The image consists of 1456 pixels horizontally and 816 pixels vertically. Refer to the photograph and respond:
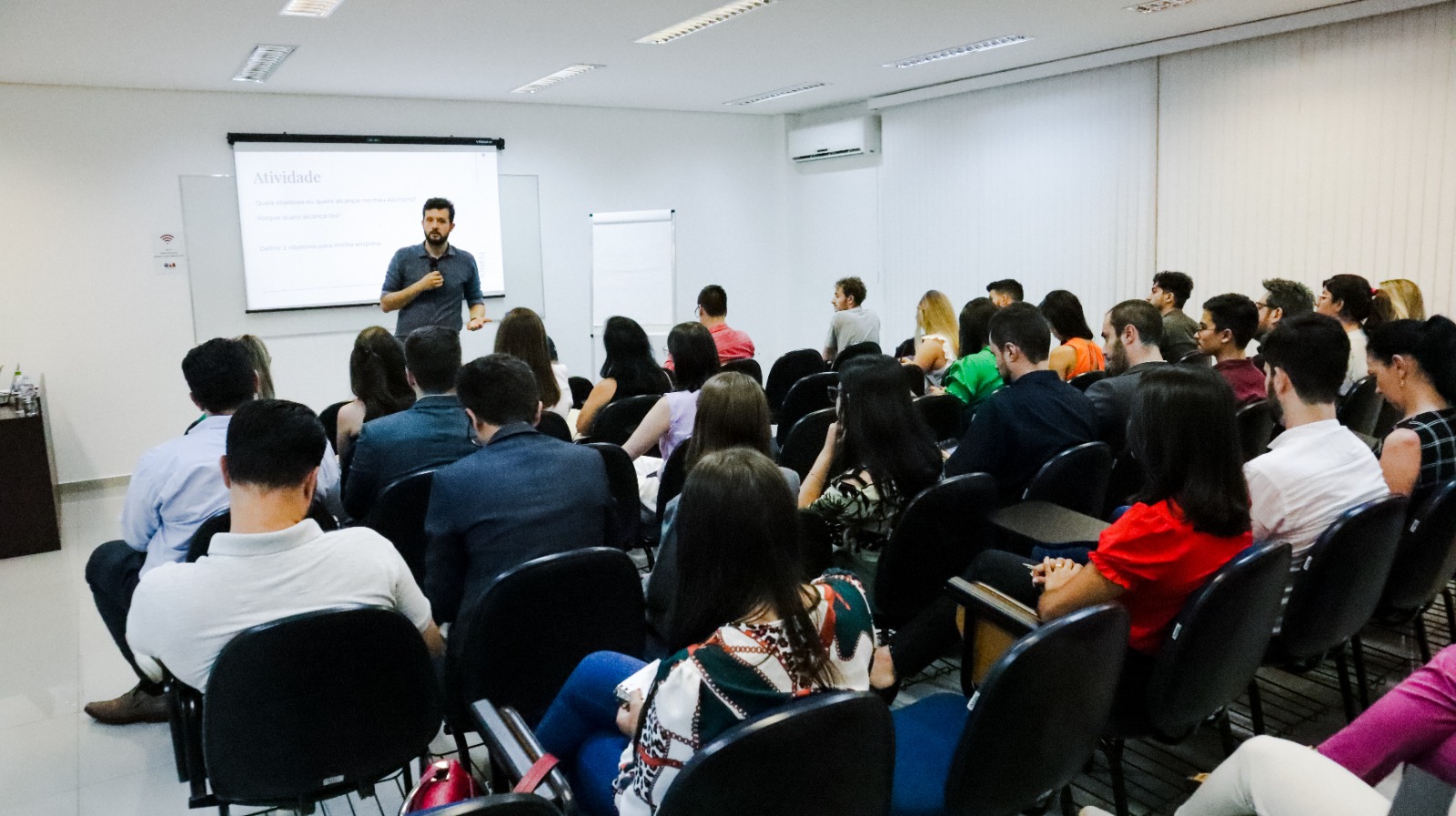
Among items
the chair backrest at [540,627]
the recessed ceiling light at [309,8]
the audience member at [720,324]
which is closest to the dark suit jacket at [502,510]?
the chair backrest at [540,627]

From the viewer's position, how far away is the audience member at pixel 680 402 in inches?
156

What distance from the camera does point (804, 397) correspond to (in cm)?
552

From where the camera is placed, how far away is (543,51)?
6.41m

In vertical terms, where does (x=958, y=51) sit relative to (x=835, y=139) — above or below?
above

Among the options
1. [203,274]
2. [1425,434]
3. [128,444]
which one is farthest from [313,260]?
[1425,434]

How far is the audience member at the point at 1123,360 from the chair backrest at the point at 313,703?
271cm

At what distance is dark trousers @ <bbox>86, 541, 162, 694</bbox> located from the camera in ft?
9.53

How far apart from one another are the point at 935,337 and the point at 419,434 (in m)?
3.61

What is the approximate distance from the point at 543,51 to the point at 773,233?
15.3 feet

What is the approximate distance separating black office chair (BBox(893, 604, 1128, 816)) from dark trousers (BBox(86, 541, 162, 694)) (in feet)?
7.85

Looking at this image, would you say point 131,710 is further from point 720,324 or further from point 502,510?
point 720,324

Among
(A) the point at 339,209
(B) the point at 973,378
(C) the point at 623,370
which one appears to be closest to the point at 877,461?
(B) the point at 973,378

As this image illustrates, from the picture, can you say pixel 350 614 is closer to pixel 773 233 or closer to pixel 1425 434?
pixel 1425 434

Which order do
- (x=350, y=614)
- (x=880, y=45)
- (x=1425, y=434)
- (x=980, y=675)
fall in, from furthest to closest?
(x=880, y=45)
(x=1425, y=434)
(x=980, y=675)
(x=350, y=614)
